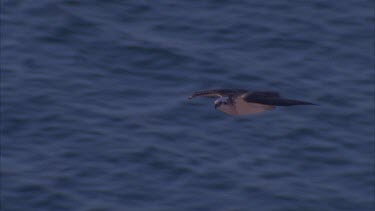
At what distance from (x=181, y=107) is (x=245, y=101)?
383 inches

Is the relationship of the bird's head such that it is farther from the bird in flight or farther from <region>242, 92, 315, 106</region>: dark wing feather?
<region>242, 92, 315, 106</region>: dark wing feather

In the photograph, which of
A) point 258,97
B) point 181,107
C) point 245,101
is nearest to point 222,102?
point 245,101

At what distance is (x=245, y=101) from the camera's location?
63.5 feet

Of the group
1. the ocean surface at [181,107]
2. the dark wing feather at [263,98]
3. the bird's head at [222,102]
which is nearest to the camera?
the dark wing feather at [263,98]

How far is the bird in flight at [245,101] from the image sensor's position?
19125 millimetres

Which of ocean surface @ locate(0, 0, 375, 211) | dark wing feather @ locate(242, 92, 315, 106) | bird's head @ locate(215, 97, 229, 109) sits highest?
dark wing feather @ locate(242, 92, 315, 106)

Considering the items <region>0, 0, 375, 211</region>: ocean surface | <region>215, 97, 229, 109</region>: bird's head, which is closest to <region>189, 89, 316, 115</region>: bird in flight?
<region>215, 97, 229, 109</region>: bird's head

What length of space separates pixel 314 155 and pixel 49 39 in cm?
825

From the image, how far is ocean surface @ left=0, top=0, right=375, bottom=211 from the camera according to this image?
27.2 meters

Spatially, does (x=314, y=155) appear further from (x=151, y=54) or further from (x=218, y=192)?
(x=151, y=54)

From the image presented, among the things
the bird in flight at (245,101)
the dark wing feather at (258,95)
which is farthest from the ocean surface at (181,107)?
the dark wing feather at (258,95)

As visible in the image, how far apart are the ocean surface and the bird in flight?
7329 mm

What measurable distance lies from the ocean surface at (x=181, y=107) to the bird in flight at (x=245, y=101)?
7.33 metres

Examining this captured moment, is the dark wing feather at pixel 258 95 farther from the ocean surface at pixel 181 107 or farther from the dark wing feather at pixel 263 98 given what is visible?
the ocean surface at pixel 181 107
